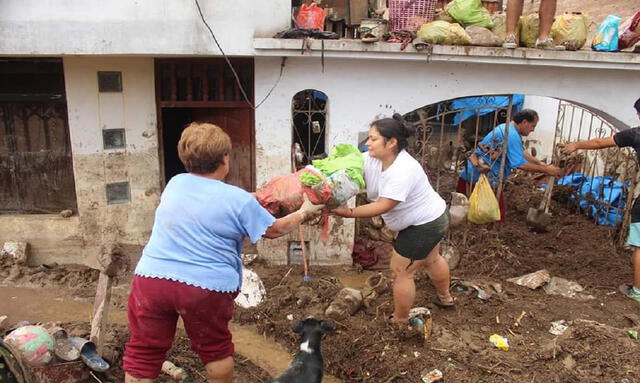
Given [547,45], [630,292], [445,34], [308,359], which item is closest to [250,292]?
[308,359]

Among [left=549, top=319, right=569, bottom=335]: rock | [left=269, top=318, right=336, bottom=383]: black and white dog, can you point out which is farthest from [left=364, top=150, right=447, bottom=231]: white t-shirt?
[left=549, top=319, right=569, bottom=335]: rock

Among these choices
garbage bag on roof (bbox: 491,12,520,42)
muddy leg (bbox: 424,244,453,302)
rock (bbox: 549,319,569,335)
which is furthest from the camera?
garbage bag on roof (bbox: 491,12,520,42)

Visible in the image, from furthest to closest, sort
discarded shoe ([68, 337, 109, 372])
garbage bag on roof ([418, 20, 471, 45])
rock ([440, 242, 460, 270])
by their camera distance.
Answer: rock ([440, 242, 460, 270])
garbage bag on roof ([418, 20, 471, 45])
discarded shoe ([68, 337, 109, 372])

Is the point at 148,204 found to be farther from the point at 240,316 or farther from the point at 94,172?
the point at 240,316

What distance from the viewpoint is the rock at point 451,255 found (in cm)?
600

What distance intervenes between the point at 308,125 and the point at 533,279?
2962mm

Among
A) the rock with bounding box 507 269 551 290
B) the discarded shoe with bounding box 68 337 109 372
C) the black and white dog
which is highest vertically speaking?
the black and white dog

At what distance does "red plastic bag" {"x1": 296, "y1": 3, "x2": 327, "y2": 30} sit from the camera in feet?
18.0

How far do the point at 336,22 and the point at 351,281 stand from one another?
306 centimetres

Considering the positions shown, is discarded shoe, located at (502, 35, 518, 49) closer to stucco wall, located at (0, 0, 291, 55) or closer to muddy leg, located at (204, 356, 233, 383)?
stucco wall, located at (0, 0, 291, 55)

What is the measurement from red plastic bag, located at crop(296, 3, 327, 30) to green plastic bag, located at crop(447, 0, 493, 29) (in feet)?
4.76

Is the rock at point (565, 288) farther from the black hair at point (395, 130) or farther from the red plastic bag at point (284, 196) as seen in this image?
the red plastic bag at point (284, 196)

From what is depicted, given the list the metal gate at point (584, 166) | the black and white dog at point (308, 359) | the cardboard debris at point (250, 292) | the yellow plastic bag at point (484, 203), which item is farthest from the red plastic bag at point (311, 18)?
the black and white dog at point (308, 359)

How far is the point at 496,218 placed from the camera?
5.71 metres
